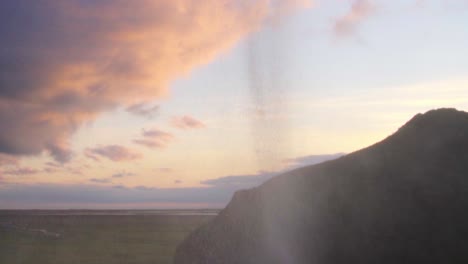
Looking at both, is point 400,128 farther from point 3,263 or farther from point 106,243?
point 106,243

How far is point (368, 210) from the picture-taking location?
991 centimetres

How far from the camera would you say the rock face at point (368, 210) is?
9.48 meters

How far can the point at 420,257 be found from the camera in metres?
9.38

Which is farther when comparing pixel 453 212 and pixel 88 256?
pixel 88 256

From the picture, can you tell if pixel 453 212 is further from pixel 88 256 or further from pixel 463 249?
pixel 88 256

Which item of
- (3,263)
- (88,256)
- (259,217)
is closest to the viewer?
(259,217)

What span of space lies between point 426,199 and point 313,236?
7.24ft

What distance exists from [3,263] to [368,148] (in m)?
17.8

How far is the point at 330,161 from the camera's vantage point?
11117 mm

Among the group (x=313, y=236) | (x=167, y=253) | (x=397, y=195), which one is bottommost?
(x=167, y=253)

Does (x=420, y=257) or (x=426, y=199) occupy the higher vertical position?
(x=426, y=199)

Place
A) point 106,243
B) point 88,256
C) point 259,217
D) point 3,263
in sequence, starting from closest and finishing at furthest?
point 259,217 → point 3,263 → point 88,256 → point 106,243

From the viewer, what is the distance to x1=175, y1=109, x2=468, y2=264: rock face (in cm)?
948

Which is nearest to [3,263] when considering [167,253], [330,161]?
Answer: [167,253]
